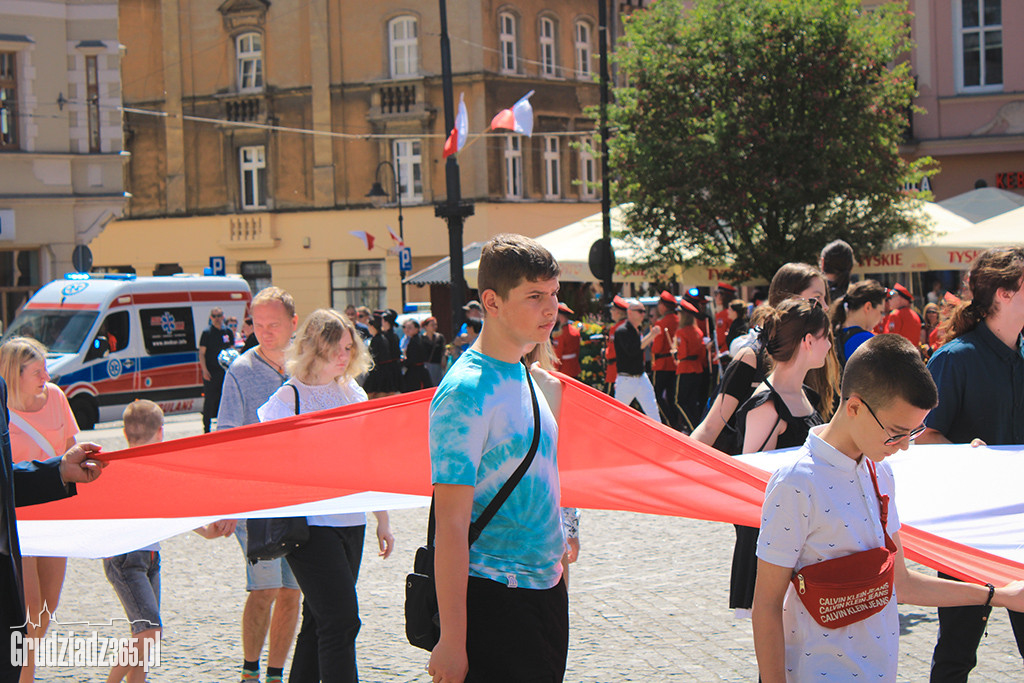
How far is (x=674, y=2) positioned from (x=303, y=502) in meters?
18.3

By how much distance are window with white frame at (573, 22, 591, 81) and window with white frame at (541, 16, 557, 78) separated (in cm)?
97

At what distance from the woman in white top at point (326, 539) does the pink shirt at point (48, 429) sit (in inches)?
48.4

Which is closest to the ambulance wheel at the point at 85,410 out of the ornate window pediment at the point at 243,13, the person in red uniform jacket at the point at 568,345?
the person in red uniform jacket at the point at 568,345

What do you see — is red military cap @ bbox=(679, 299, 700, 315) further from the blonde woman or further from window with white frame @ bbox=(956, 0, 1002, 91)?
window with white frame @ bbox=(956, 0, 1002, 91)

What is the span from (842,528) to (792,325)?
163 centimetres

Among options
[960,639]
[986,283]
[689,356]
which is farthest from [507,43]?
[960,639]

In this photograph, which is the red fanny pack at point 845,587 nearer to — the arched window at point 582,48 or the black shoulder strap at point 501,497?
the black shoulder strap at point 501,497

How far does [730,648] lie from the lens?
6074mm

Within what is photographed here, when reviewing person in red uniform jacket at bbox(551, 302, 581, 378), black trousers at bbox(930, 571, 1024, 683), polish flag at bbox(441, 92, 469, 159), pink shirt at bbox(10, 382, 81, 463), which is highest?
polish flag at bbox(441, 92, 469, 159)

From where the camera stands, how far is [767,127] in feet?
66.7

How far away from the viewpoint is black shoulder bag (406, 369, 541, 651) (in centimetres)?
302

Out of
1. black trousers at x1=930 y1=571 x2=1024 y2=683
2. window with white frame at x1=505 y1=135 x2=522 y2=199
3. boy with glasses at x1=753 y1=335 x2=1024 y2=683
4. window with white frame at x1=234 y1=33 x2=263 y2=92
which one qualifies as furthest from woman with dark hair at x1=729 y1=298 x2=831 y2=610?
window with white frame at x1=234 y1=33 x2=263 y2=92

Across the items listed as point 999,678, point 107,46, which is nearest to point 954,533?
point 999,678

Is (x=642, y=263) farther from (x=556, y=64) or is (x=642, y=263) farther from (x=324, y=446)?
(x=556, y=64)
